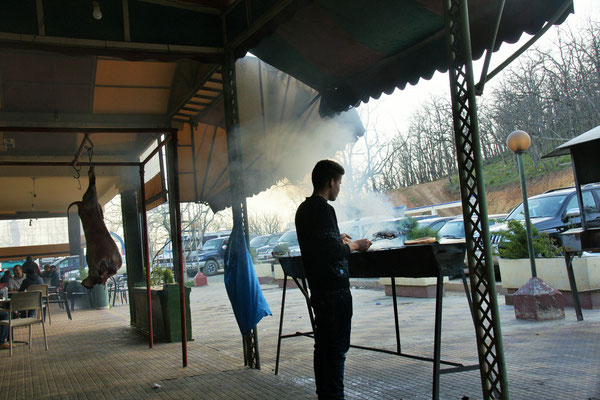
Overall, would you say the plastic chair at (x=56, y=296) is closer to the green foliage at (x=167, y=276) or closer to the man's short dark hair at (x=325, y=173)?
the green foliage at (x=167, y=276)

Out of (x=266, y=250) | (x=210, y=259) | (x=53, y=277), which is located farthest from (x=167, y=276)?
(x=210, y=259)

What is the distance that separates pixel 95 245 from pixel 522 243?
628 cm

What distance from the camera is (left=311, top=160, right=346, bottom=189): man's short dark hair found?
3168 mm

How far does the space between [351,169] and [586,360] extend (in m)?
13.6

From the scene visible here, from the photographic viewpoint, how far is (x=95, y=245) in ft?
20.9

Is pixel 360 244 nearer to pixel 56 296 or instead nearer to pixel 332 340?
pixel 332 340

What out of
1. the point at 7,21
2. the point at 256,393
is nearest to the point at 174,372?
the point at 256,393

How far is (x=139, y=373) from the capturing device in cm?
529

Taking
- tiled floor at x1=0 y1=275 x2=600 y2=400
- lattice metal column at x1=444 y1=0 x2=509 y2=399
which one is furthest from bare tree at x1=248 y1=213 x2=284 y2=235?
lattice metal column at x1=444 y1=0 x2=509 y2=399

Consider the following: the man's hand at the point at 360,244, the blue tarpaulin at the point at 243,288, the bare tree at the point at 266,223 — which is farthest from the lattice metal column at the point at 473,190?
the bare tree at the point at 266,223

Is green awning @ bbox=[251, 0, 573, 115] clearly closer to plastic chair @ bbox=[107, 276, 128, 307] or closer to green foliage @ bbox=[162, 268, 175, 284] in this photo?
green foliage @ bbox=[162, 268, 175, 284]

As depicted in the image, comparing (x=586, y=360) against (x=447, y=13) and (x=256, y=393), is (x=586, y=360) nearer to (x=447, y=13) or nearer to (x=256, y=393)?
(x=256, y=393)

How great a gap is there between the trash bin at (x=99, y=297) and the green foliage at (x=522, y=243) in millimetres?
11697

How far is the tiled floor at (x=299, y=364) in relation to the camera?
12.6 feet
